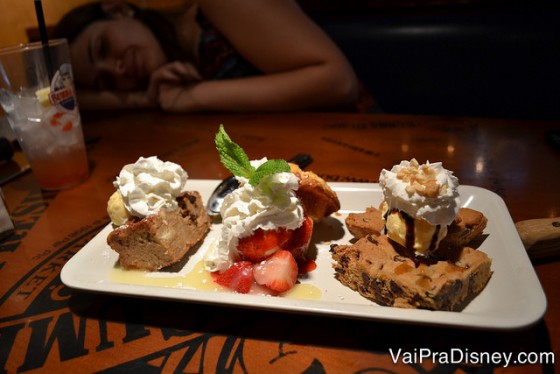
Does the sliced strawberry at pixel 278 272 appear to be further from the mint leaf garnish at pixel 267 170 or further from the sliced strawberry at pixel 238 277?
the mint leaf garnish at pixel 267 170

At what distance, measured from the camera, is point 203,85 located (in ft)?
10.3

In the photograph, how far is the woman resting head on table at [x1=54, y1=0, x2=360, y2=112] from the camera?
9.39 feet

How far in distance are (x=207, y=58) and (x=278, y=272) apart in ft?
8.28

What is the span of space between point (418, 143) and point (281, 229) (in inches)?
47.6

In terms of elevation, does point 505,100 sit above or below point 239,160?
below

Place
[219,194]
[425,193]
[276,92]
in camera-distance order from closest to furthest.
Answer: [425,193], [219,194], [276,92]

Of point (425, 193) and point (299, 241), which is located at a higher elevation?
point (425, 193)

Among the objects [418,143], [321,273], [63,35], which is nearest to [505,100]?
[418,143]

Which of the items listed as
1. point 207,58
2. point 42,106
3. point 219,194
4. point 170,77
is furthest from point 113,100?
point 219,194

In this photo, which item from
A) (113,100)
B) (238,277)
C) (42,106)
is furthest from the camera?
(113,100)

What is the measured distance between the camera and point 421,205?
117 centimetres

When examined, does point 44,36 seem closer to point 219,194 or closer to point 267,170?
point 219,194

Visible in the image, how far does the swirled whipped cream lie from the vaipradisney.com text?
293 mm

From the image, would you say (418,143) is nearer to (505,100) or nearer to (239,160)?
(239,160)
